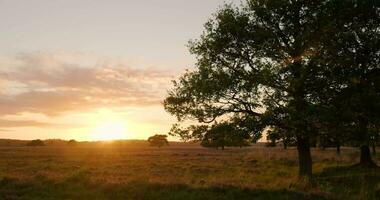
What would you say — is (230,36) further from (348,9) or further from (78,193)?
(78,193)

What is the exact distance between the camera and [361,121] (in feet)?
97.1

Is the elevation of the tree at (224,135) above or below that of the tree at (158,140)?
below

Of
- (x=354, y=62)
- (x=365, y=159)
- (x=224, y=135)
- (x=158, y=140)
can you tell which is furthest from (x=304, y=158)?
(x=158, y=140)

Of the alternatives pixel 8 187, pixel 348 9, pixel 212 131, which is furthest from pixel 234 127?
pixel 8 187

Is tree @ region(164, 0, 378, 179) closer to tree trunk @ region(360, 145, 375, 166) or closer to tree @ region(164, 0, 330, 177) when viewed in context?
tree @ region(164, 0, 330, 177)

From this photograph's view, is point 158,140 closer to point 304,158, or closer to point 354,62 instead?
point 304,158

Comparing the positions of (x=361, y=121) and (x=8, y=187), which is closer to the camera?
(x=8, y=187)

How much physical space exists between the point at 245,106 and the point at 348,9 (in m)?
8.61

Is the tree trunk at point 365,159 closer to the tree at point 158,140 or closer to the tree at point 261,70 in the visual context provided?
the tree at point 261,70

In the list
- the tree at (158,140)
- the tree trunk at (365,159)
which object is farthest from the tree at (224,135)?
the tree at (158,140)

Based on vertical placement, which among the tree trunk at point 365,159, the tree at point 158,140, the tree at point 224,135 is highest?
the tree at point 158,140

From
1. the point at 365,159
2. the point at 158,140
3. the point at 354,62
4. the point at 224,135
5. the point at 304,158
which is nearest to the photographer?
the point at 354,62

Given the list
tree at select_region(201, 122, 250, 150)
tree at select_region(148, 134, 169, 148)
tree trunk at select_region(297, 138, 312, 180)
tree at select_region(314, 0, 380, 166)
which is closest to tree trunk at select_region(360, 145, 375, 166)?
tree trunk at select_region(297, 138, 312, 180)

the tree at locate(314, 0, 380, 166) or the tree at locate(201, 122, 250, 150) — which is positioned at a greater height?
the tree at locate(314, 0, 380, 166)
